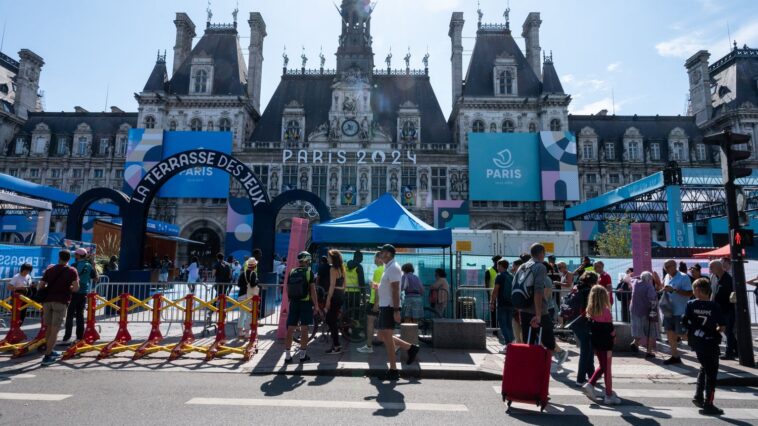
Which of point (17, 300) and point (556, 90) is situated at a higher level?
point (556, 90)

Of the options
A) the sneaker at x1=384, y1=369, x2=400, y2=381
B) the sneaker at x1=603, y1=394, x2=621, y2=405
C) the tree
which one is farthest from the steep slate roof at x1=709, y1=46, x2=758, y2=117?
the sneaker at x1=384, y1=369, x2=400, y2=381

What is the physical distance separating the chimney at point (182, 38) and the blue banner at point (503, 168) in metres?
30.6

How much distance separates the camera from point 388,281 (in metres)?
7.32

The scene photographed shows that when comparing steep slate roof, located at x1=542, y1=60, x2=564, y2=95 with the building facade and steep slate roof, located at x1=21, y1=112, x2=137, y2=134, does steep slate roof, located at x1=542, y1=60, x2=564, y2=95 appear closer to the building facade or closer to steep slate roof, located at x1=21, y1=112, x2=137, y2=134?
the building facade

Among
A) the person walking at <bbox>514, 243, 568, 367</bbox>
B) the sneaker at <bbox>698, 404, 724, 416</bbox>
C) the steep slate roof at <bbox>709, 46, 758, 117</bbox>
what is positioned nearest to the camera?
the sneaker at <bbox>698, 404, 724, 416</bbox>

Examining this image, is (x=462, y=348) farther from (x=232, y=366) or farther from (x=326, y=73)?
(x=326, y=73)

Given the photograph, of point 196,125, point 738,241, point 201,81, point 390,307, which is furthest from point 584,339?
point 201,81

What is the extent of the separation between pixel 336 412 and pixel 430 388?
1875mm

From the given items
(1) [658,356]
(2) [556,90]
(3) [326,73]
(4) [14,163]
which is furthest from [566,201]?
(4) [14,163]

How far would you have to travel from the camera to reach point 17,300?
8891 millimetres

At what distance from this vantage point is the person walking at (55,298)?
26.1 ft

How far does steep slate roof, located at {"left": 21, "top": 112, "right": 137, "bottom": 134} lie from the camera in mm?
46406

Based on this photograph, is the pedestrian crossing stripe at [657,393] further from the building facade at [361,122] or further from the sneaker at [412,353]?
the building facade at [361,122]

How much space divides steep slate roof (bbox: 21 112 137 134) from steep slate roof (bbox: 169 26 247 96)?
8596 mm
